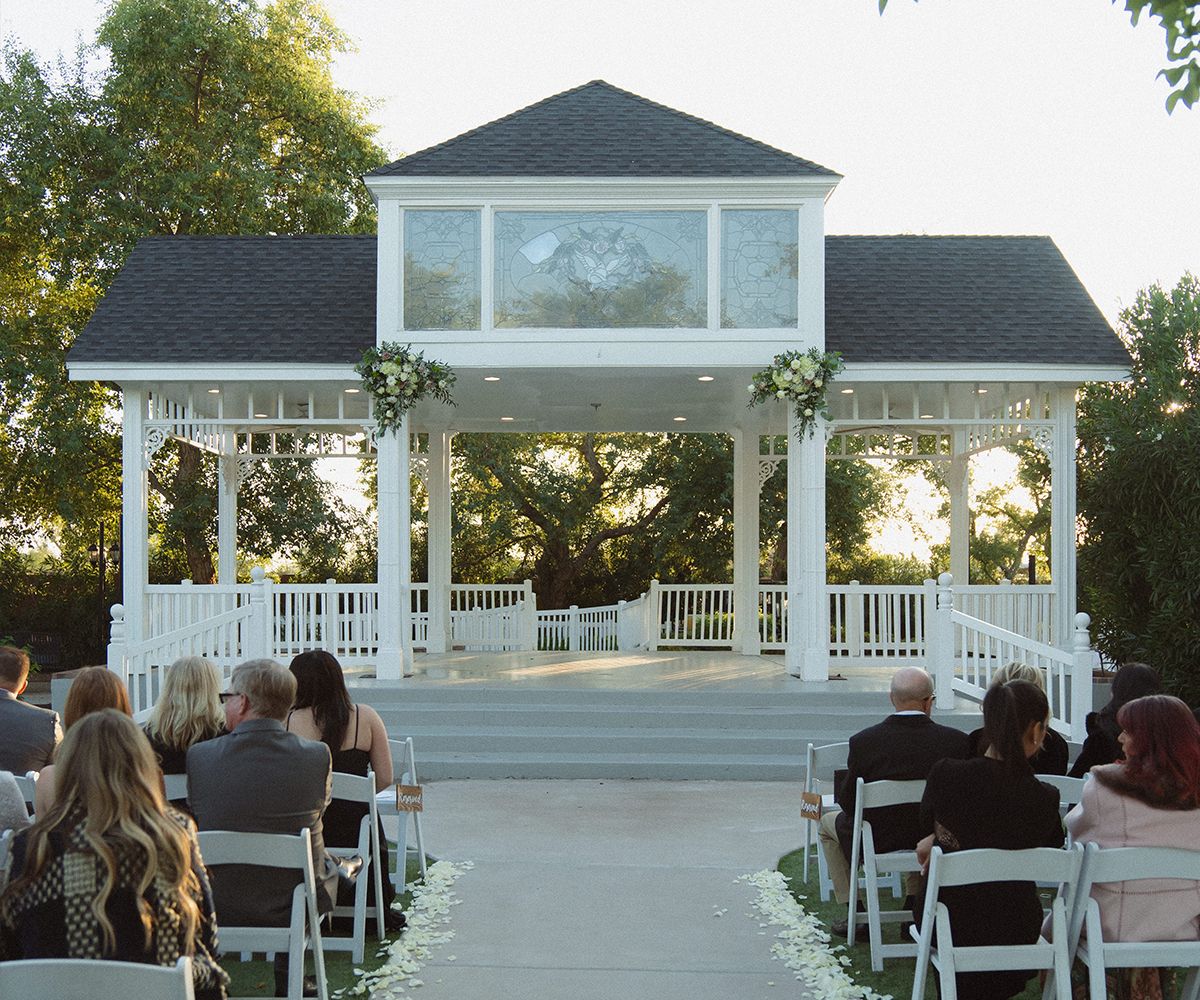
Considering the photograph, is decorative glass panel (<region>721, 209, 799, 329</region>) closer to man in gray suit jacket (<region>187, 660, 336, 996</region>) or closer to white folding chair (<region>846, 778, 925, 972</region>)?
white folding chair (<region>846, 778, 925, 972</region>)

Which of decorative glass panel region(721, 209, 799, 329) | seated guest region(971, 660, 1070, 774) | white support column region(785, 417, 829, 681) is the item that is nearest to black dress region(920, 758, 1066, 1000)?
seated guest region(971, 660, 1070, 774)

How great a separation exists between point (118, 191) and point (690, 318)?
13.2 m

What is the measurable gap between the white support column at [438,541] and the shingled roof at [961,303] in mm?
5366

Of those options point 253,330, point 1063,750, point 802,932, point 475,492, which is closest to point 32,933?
point 802,932

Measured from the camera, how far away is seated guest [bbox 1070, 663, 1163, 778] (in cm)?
531

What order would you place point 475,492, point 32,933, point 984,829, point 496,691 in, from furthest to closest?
1. point 475,492
2. point 496,691
3. point 984,829
4. point 32,933

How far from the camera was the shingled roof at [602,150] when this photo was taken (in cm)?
1094

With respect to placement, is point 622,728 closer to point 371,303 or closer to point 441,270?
point 441,270

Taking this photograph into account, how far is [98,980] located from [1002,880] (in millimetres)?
2759

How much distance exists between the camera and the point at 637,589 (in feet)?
84.6

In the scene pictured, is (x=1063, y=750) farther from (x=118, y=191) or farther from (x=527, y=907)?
(x=118, y=191)

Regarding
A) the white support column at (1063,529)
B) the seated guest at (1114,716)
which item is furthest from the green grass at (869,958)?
the white support column at (1063,529)

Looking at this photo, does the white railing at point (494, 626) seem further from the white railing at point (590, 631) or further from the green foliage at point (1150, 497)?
the green foliage at point (1150, 497)

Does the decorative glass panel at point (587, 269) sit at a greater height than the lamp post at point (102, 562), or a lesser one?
greater
